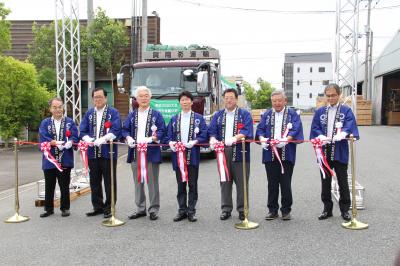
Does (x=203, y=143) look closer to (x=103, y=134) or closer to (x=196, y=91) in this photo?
(x=103, y=134)

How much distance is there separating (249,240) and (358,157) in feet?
29.9

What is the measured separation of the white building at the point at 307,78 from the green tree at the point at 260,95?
15557 mm

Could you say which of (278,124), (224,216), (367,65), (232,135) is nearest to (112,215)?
(224,216)

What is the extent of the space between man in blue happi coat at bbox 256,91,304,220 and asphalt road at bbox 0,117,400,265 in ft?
1.03

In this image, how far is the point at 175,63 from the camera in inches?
489

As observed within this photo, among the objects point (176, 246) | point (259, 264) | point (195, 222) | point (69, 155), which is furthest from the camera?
point (69, 155)

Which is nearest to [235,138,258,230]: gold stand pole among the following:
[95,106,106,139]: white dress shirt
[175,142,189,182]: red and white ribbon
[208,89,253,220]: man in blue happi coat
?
[208,89,253,220]: man in blue happi coat

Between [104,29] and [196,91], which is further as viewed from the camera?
[104,29]

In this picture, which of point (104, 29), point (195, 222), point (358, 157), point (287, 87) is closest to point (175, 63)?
point (358, 157)

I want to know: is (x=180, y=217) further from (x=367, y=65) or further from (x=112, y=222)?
(x=367, y=65)

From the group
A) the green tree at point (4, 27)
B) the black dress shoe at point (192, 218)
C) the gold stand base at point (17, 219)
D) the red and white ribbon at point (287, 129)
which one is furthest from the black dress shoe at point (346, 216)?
the green tree at point (4, 27)

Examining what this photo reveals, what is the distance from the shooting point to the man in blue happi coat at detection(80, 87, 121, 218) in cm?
654

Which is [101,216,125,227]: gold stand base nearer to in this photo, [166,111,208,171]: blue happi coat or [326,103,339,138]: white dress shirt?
[166,111,208,171]: blue happi coat

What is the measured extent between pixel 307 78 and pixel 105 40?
7283 cm
